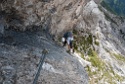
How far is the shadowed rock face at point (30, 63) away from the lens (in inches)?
864

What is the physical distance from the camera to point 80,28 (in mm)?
51312

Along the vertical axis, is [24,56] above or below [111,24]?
above

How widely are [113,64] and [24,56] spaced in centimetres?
3169

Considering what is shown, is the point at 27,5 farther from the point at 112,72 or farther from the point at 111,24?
the point at 111,24

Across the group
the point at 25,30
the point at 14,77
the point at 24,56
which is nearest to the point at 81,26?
the point at 25,30

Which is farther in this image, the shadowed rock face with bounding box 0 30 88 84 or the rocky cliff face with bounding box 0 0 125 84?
the rocky cliff face with bounding box 0 0 125 84

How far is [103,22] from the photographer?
2699 inches

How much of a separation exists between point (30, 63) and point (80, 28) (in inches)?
1105

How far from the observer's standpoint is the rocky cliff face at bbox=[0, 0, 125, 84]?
2953 cm

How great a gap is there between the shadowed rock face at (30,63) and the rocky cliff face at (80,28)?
0.25 m

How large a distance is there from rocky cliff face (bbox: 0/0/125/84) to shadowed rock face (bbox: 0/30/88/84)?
252 millimetres

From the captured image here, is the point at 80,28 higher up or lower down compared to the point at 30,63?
lower down

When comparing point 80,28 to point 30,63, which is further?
point 80,28

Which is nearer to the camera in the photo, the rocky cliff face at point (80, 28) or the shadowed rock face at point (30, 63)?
the shadowed rock face at point (30, 63)
